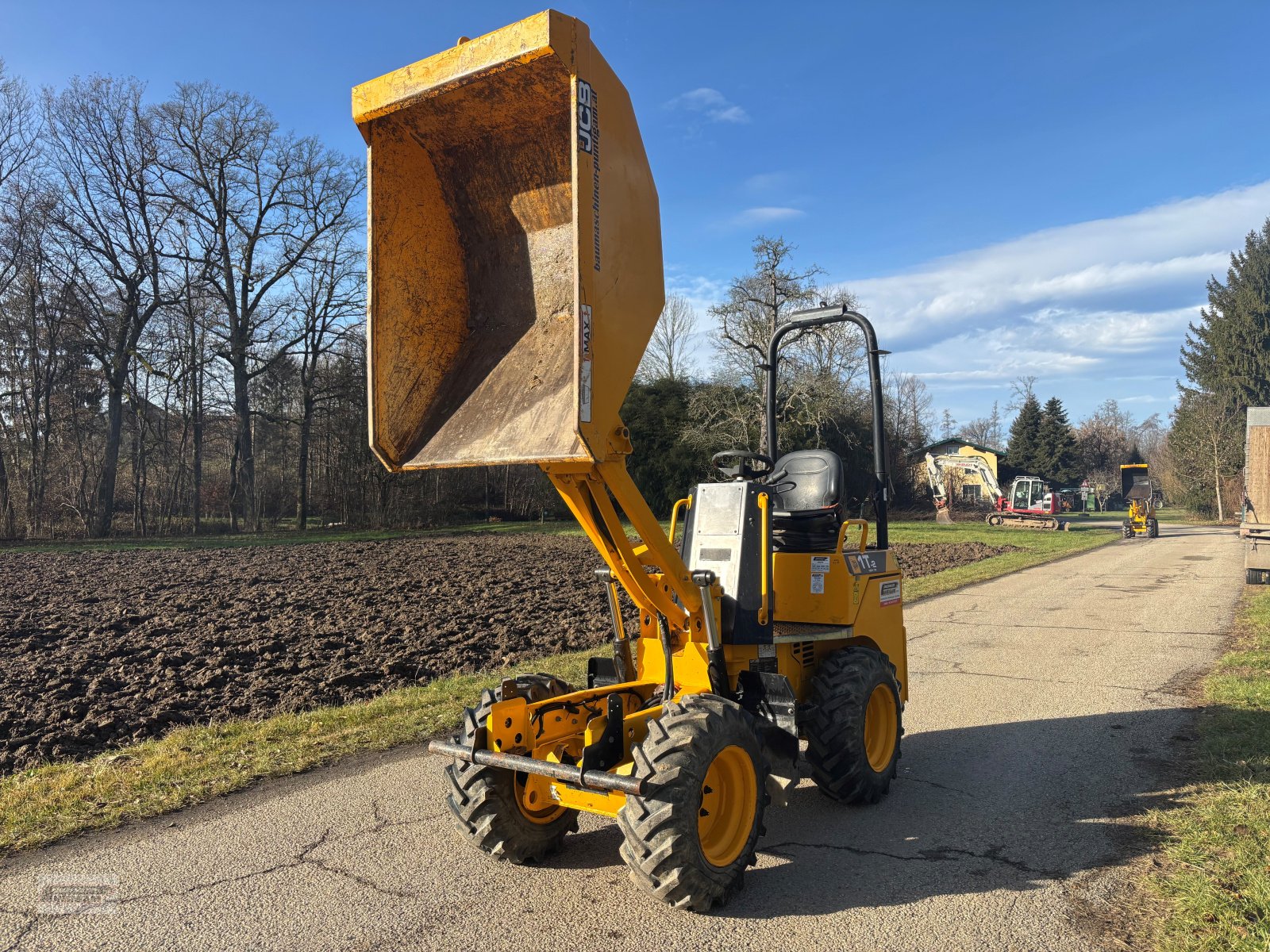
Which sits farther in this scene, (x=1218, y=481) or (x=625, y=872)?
(x=1218, y=481)

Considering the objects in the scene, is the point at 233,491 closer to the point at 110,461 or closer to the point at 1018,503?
the point at 110,461

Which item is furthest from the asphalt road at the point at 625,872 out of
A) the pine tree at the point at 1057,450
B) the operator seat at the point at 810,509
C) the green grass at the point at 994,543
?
the pine tree at the point at 1057,450

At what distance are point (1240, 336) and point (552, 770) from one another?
60.7 m

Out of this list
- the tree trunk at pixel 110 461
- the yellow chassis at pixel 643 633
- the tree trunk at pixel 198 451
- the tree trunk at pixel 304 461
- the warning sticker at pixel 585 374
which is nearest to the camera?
the warning sticker at pixel 585 374

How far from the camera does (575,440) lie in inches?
137

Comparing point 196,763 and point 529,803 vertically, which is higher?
point 529,803

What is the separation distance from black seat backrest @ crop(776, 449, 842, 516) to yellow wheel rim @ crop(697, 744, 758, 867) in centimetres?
174

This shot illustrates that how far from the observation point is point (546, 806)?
4.34 metres

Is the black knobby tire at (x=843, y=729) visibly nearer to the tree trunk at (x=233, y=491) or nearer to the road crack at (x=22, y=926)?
the road crack at (x=22, y=926)

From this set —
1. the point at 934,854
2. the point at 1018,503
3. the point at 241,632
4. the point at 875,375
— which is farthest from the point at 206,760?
the point at 1018,503

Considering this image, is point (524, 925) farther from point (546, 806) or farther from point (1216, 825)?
point (1216, 825)

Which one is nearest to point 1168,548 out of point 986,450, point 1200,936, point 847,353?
point 847,353

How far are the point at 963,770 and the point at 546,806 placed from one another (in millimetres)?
3013

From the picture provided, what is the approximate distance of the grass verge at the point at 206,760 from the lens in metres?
4.89
